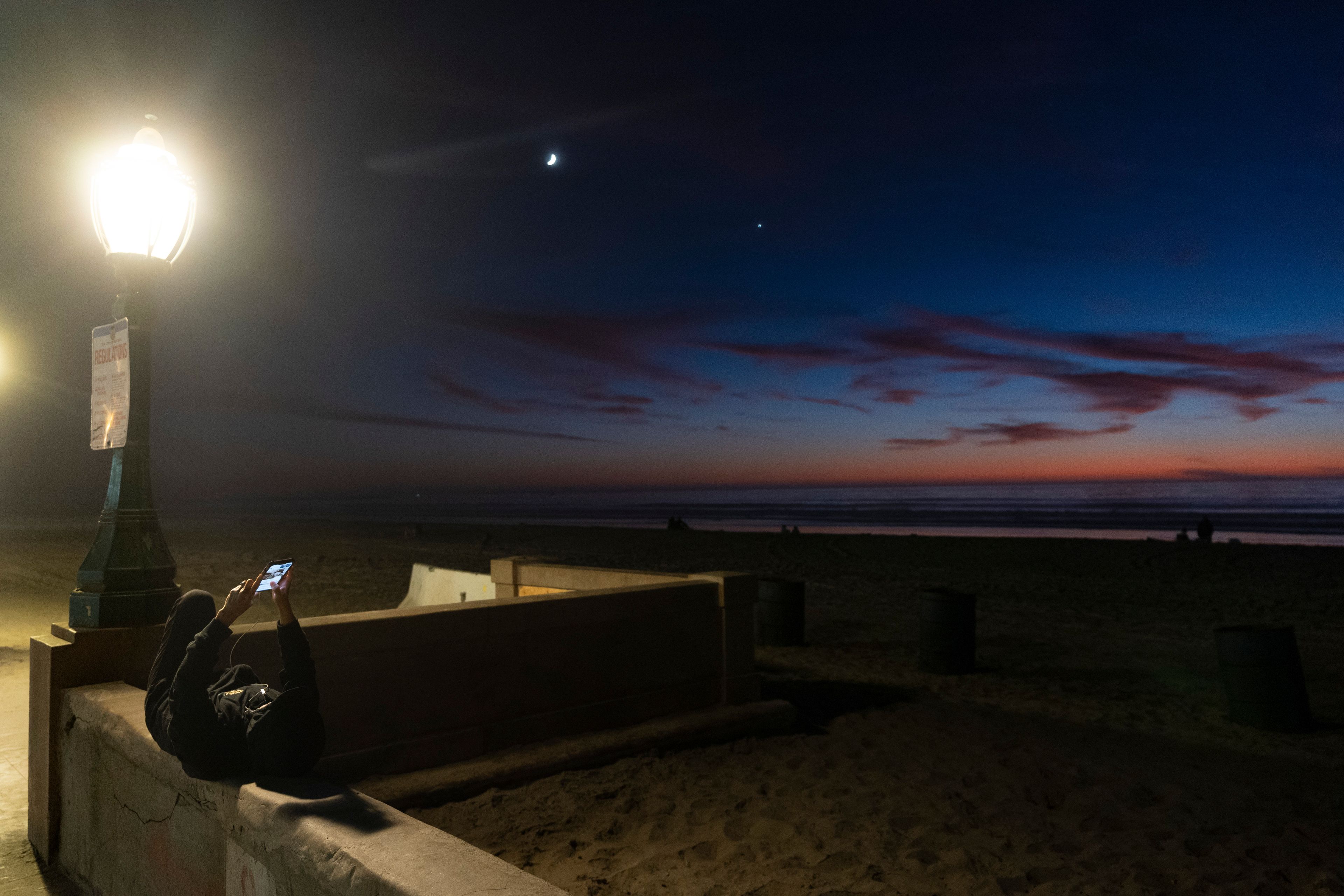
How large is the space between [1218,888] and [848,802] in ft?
7.09

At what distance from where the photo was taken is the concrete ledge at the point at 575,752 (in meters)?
5.34

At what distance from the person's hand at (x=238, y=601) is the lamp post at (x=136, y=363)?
1928 mm

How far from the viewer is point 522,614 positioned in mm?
6168

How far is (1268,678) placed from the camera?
302 inches

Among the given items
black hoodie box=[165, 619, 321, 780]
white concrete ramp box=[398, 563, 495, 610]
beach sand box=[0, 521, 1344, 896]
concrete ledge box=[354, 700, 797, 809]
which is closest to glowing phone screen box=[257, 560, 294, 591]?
black hoodie box=[165, 619, 321, 780]

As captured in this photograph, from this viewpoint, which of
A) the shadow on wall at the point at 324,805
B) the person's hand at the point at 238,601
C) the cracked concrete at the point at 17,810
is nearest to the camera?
the shadow on wall at the point at 324,805

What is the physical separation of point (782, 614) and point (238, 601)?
9503 mm

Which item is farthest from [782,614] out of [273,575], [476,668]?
[273,575]

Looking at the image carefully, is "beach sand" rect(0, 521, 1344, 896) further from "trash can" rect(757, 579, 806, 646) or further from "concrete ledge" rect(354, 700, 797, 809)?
"trash can" rect(757, 579, 806, 646)

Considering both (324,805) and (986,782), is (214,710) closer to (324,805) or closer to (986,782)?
(324,805)

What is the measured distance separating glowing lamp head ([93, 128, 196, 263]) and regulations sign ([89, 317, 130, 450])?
47cm

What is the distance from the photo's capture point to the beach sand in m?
4.70

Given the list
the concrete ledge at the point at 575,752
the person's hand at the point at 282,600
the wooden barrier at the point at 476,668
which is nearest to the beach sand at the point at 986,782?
the concrete ledge at the point at 575,752

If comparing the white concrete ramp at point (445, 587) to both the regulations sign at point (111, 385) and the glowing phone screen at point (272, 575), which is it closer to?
the regulations sign at point (111, 385)
